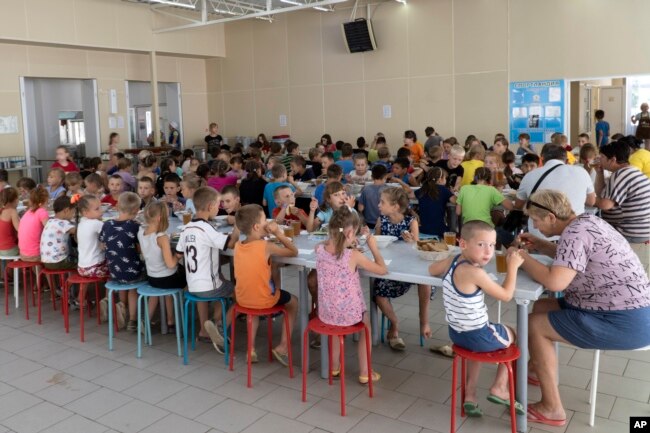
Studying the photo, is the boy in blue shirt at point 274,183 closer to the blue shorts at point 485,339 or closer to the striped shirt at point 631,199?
the striped shirt at point 631,199

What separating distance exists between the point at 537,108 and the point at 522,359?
844 centimetres

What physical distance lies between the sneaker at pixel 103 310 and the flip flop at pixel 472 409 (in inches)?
119

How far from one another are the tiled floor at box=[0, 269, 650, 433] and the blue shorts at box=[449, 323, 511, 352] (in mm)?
470

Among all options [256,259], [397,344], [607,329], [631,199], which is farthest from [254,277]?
[631,199]

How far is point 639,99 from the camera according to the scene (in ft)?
36.3

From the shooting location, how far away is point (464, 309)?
291 cm

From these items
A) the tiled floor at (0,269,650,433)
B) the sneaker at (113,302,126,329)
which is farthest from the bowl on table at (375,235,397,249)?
the sneaker at (113,302,126,329)

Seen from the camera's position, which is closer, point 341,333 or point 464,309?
point 464,309

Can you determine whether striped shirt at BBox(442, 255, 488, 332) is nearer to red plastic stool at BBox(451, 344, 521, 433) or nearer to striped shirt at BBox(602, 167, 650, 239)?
red plastic stool at BBox(451, 344, 521, 433)

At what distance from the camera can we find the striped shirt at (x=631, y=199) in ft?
17.4

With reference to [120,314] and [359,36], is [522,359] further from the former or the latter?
[359,36]

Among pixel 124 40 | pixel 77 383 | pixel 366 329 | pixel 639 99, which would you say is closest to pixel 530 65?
pixel 639 99

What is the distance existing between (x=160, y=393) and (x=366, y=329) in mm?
1312

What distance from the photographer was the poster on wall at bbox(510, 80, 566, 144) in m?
10.4
